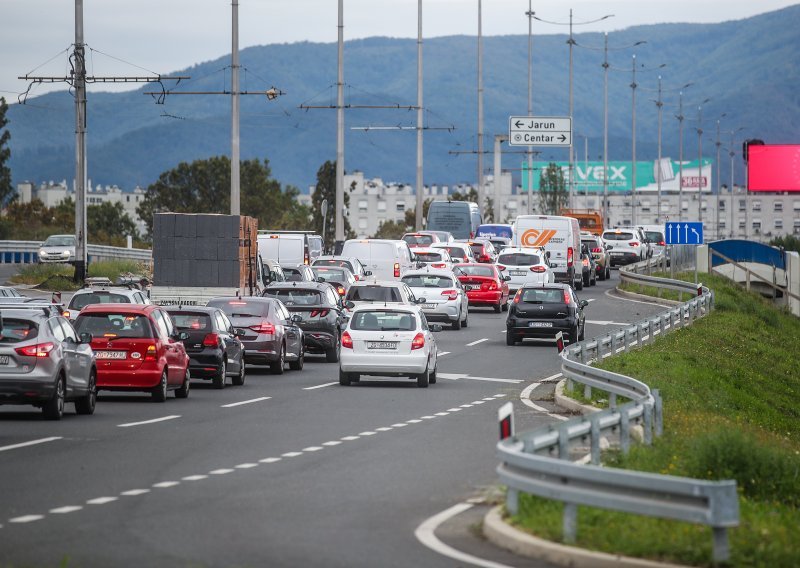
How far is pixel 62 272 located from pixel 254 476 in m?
48.2

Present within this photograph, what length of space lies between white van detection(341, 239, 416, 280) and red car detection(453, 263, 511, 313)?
5.90 ft

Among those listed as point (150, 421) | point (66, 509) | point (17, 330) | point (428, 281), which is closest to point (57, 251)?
point (428, 281)

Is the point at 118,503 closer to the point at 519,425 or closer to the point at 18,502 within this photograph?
the point at 18,502

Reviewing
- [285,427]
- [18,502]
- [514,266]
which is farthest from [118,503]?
[514,266]

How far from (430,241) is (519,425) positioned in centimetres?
5091

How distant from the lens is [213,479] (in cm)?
1585

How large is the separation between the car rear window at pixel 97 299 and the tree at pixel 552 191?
124 m

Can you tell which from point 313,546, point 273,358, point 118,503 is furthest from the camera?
point 273,358

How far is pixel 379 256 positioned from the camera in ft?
188

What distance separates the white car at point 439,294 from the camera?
48.9m

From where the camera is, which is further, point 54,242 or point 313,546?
point 54,242

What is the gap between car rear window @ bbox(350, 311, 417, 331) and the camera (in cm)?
Result: 3069

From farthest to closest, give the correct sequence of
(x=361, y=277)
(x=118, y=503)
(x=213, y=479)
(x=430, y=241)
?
(x=430, y=241) < (x=361, y=277) < (x=213, y=479) < (x=118, y=503)

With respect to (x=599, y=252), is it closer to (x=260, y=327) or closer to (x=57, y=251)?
(x=57, y=251)
